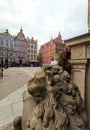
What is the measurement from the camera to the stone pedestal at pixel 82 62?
101 inches

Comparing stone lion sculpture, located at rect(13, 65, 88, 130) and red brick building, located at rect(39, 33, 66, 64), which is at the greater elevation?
red brick building, located at rect(39, 33, 66, 64)

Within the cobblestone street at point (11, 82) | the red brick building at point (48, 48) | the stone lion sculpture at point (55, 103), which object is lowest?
the cobblestone street at point (11, 82)

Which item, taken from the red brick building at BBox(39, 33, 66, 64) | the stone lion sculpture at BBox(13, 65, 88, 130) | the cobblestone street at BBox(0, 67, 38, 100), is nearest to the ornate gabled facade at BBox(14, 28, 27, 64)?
the red brick building at BBox(39, 33, 66, 64)

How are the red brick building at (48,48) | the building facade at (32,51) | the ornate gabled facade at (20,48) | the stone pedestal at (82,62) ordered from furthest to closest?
the building facade at (32,51) → the ornate gabled facade at (20,48) → the red brick building at (48,48) → the stone pedestal at (82,62)

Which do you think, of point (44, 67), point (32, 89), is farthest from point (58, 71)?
point (32, 89)

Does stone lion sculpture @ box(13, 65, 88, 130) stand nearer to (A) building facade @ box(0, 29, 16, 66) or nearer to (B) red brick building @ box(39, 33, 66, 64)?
(B) red brick building @ box(39, 33, 66, 64)

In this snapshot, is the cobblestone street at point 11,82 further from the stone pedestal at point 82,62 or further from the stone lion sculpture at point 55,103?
the stone lion sculpture at point 55,103

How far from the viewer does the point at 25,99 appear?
1.48 meters

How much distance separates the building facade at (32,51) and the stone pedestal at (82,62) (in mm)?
46413

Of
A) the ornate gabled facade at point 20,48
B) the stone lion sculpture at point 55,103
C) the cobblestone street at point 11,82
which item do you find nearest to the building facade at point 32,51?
the ornate gabled facade at point 20,48

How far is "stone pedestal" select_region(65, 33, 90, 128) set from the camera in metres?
2.57

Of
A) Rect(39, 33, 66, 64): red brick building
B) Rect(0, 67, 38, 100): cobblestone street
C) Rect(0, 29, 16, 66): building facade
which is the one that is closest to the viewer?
Rect(0, 67, 38, 100): cobblestone street

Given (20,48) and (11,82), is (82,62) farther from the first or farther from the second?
(20,48)

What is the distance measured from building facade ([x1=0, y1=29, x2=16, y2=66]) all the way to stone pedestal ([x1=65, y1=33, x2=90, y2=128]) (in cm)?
3928
